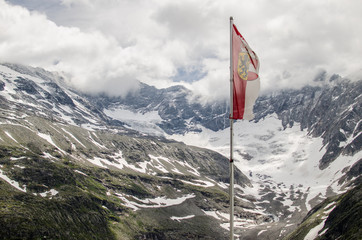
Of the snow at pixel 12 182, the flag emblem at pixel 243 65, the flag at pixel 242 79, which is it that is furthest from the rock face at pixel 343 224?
the snow at pixel 12 182

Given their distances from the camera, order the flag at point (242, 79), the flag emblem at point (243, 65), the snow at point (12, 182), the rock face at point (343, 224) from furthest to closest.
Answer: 1. the snow at point (12, 182)
2. the rock face at point (343, 224)
3. the flag emblem at point (243, 65)
4. the flag at point (242, 79)

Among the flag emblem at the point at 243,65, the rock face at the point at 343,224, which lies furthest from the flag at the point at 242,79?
the rock face at the point at 343,224

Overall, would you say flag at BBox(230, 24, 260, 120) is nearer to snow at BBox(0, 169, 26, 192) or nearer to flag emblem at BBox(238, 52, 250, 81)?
flag emblem at BBox(238, 52, 250, 81)

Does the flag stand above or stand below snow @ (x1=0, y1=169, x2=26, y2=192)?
below

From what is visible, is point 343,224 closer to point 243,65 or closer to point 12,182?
point 243,65

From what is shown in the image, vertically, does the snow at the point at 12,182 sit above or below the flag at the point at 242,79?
above

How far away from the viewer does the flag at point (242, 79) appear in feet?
85.7

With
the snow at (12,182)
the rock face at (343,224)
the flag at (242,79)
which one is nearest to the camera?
the flag at (242,79)

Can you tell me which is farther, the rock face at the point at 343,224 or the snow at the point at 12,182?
the snow at the point at 12,182

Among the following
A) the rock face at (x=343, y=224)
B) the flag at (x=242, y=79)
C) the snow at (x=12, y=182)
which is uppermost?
the snow at (x=12, y=182)

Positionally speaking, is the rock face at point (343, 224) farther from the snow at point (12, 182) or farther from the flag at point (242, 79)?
the snow at point (12, 182)

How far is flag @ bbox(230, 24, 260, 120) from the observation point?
26.1m

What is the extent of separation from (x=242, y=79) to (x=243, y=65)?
1.05 metres

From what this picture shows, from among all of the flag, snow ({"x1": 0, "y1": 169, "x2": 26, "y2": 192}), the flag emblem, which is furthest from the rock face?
snow ({"x1": 0, "y1": 169, "x2": 26, "y2": 192})
